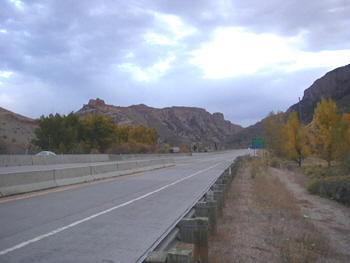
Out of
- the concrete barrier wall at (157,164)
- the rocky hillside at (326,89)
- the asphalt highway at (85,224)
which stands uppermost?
the rocky hillside at (326,89)

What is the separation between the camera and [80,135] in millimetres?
77875

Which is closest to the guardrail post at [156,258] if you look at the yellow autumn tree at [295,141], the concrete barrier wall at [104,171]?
the concrete barrier wall at [104,171]

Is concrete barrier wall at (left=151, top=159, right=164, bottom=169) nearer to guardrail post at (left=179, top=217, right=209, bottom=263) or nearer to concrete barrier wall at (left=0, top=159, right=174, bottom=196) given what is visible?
concrete barrier wall at (left=0, top=159, right=174, bottom=196)

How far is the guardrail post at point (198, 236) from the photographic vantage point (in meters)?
5.68

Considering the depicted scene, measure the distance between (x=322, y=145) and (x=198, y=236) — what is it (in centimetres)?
3905

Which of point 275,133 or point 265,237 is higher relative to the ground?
point 275,133

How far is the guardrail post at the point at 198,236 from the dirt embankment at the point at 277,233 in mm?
448

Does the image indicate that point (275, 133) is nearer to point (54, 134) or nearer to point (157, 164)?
point (157, 164)

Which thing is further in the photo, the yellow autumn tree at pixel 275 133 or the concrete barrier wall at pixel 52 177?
the yellow autumn tree at pixel 275 133

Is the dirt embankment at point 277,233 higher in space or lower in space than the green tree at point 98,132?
lower

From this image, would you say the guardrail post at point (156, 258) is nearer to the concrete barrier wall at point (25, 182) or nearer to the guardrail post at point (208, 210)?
the guardrail post at point (208, 210)

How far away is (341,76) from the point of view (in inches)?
5861

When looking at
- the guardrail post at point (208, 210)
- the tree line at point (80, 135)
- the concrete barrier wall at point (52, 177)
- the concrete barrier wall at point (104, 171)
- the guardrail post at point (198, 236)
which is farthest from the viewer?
the tree line at point (80, 135)

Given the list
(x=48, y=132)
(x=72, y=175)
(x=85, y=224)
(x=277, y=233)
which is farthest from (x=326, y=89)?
(x=85, y=224)
